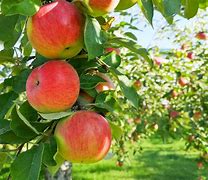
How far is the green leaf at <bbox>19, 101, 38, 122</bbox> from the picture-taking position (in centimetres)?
93

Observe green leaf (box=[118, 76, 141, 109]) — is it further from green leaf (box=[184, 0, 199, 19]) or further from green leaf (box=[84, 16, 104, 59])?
green leaf (box=[184, 0, 199, 19])

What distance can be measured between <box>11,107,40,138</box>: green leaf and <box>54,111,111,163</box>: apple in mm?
55

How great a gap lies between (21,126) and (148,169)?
6026mm

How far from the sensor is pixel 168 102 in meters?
4.07

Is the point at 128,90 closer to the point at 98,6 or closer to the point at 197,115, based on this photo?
the point at 98,6

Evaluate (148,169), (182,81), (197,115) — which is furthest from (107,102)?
(148,169)

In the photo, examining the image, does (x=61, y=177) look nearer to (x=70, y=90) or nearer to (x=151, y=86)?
(x=151, y=86)

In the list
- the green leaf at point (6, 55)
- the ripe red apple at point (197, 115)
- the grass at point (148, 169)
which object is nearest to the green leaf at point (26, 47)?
the green leaf at point (6, 55)

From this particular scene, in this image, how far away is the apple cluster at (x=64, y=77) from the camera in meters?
0.85

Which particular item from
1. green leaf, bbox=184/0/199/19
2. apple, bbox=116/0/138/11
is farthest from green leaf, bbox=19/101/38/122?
green leaf, bbox=184/0/199/19

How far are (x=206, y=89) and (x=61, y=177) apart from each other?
58.0 inches

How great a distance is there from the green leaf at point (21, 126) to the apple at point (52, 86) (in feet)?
0.12

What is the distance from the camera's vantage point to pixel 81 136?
0.90 metres

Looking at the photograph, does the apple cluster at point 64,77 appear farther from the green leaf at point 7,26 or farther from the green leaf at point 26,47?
the green leaf at point 26,47
